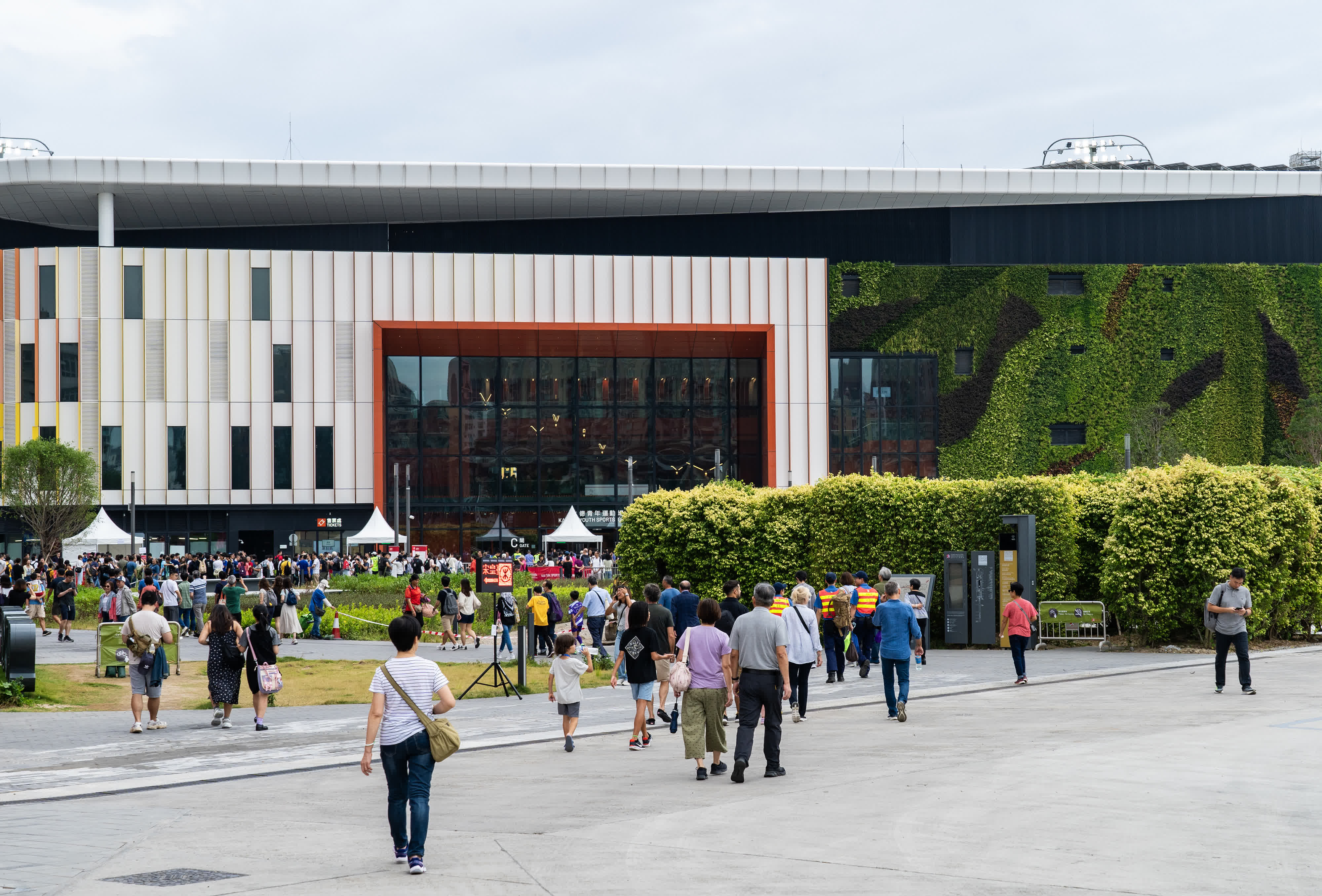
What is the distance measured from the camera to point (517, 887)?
755 cm

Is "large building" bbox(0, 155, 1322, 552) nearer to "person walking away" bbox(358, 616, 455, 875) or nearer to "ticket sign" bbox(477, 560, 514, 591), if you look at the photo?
"ticket sign" bbox(477, 560, 514, 591)

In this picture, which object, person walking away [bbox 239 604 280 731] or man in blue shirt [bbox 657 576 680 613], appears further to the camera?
man in blue shirt [bbox 657 576 680 613]

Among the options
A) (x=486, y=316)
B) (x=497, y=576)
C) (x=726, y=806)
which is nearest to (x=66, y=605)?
(x=497, y=576)

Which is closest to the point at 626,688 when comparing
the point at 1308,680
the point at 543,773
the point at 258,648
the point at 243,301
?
the point at 258,648

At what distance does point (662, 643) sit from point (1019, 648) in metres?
6.42

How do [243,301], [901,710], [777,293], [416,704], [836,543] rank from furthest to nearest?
1. [777,293]
2. [243,301]
3. [836,543]
4. [901,710]
5. [416,704]

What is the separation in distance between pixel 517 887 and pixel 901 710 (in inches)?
328

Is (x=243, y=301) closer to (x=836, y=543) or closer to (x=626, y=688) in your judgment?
(x=836, y=543)

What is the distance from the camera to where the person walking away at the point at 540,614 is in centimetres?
2397

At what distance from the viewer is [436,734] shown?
805cm

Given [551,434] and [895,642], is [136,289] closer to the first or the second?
[551,434]

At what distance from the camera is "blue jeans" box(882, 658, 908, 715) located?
15344 millimetres

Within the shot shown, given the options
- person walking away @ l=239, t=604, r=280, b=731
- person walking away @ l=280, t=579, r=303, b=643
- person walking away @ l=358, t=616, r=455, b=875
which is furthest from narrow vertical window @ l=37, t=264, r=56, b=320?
person walking away @ l=358, t=616, r=455, b=875

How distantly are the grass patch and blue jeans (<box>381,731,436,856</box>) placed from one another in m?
11.0
